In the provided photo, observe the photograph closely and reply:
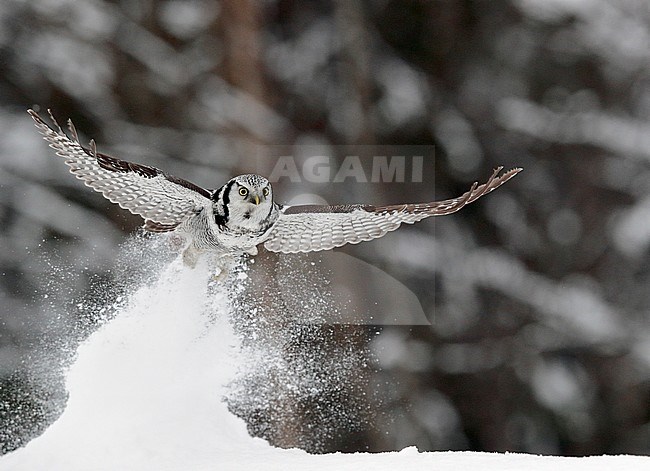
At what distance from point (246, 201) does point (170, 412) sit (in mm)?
602

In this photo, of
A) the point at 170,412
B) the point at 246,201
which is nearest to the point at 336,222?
the point at 246,201

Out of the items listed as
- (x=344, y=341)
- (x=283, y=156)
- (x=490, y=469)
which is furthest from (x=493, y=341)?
(x=490, y=469)

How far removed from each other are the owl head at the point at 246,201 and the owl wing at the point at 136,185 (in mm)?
121

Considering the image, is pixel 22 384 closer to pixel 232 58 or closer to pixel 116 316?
pixel 116 316

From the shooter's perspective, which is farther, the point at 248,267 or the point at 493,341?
the point at 493,341

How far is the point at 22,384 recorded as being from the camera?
3.19m

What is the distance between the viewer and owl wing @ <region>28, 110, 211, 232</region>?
205 cm

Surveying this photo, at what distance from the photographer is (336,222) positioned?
230 centimetres

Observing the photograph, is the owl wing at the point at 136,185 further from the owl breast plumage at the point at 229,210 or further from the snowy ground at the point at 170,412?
the snowy ground at the point at 170,412

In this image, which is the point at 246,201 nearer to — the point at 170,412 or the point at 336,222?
the point at 336,222

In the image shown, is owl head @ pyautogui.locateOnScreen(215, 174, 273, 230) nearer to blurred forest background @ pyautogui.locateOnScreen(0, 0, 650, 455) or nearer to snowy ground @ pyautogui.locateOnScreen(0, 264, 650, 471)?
snowy ground @ pyautogui.locateOnScreen(0, 264, 650, 471)

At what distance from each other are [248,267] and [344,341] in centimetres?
88

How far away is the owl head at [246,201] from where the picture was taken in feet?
6.91

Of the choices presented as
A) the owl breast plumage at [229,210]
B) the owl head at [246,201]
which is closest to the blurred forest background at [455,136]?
the owl breast plumage at [229,210]
